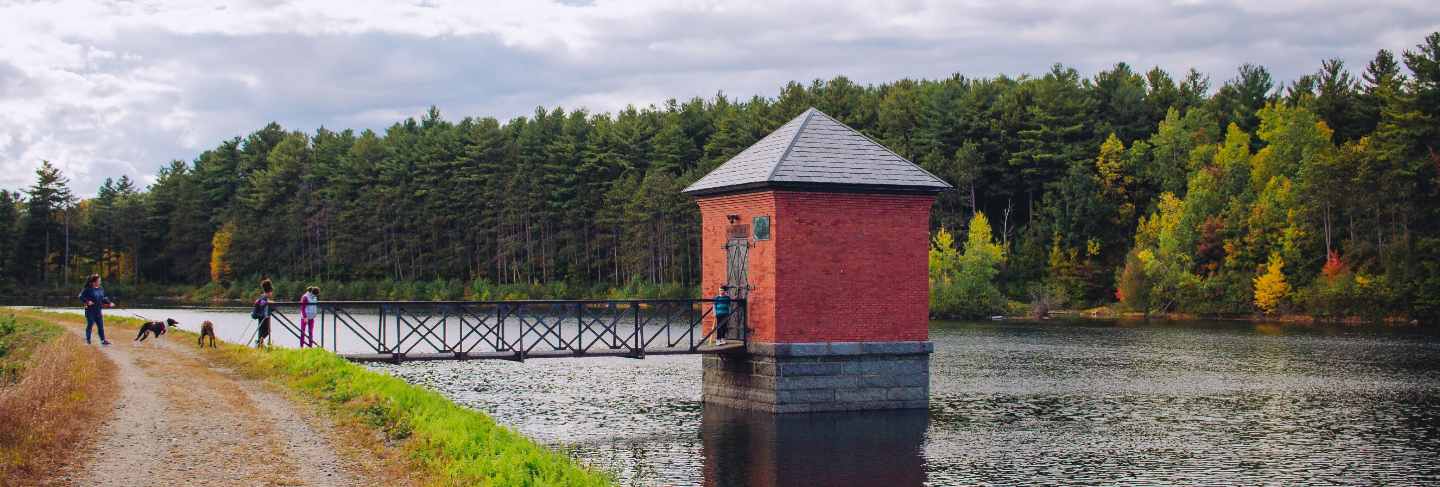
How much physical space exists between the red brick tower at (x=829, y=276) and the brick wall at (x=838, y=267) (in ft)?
0.07

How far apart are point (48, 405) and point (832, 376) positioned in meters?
14.9

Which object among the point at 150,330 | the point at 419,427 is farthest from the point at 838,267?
the point at 150,330

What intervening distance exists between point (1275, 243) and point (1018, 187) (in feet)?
59.2

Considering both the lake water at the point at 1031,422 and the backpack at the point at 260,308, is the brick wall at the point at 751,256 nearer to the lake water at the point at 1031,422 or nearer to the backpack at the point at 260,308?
the lake water at the point at 1031,422

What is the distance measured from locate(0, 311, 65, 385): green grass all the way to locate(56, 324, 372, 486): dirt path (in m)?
2.35

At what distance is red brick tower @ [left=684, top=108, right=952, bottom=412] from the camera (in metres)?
26.0

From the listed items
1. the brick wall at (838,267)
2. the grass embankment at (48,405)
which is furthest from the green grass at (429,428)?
the brick wall at (838,267)

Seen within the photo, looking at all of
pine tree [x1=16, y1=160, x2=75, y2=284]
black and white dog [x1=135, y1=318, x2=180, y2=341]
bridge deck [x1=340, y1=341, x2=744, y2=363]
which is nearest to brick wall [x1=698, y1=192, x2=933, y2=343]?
bridge deck [x1=340, y1=341, x2=744, y2=363]

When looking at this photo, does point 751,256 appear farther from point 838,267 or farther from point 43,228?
point 43,228

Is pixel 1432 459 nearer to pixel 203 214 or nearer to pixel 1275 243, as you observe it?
pixel 1275 243

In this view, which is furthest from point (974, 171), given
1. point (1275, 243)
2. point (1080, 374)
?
point (1080, 374)

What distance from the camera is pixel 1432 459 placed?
21062mm

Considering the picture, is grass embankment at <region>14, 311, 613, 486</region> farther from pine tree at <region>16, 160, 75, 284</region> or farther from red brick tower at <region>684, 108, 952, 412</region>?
pine tree at <region>16, 160, 75, 284</region>

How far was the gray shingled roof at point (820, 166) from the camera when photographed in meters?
26.2
